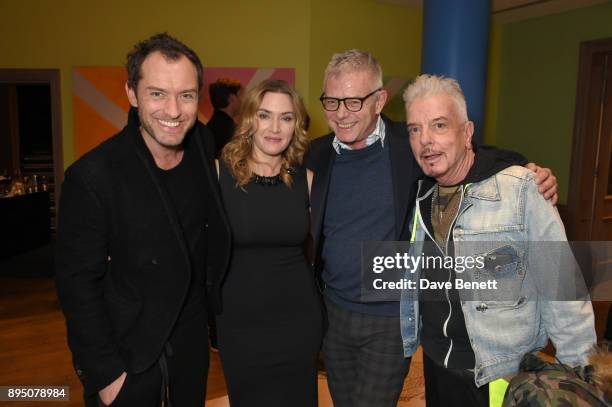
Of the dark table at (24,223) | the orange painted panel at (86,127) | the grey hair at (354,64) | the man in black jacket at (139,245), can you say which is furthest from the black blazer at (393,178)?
the dark table at (24,223)

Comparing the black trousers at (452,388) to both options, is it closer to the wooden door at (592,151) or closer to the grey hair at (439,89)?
the grey hair at (439,89)

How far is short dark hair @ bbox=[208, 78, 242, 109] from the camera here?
527cm

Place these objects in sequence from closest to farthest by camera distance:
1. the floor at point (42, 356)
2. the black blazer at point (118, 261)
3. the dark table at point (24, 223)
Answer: the black blazer at point (118, 261), the floor at point (42, 356), the dark table at point (24, 223)

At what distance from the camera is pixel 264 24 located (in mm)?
5211

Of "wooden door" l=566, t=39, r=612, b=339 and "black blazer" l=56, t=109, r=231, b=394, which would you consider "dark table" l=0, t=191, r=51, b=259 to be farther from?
"wooden door" l=566, t=39, r=612, b=339

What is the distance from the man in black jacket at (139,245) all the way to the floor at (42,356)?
1692 mm

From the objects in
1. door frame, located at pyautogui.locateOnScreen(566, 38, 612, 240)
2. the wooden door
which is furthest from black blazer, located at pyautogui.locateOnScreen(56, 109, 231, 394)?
door frame, located at pyautogui.locateOnScreen(566, 38, 612, 240)

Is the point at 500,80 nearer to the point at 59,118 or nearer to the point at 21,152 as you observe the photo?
the point at 59,118

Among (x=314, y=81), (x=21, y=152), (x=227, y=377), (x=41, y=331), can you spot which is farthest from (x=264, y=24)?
(x=21, y=152)

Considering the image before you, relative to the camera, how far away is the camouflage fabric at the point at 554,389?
1117mm

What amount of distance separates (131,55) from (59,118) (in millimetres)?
4524

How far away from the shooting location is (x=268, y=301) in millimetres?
1899

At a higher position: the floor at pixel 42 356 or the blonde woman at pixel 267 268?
the blonde woman at pixel 267 268

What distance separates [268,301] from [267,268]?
133mm
